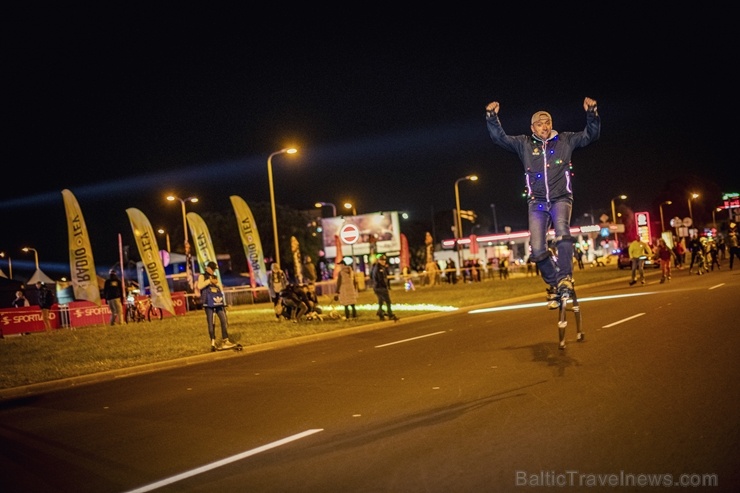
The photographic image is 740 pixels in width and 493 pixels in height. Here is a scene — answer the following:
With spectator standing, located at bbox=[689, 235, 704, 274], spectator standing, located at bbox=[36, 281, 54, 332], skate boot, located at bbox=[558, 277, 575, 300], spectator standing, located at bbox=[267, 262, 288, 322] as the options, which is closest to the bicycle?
spectator standing, located at bbox=[36, 281, 54, 332]

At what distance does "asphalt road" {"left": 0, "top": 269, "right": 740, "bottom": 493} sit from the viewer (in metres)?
4.87

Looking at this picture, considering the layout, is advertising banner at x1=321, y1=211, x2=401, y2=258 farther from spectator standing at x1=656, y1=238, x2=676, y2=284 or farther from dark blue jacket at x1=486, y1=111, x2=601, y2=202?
dark blue jacket at x1=486, y1=111, x2=601, y2=202

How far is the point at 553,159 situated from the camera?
31.7 feet

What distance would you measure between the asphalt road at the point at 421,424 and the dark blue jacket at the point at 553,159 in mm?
2209

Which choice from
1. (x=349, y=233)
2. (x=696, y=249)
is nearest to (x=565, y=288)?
(x=696, y=249)

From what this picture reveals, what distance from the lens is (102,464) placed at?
6047 millimetres

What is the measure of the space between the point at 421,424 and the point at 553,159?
4.71 metres

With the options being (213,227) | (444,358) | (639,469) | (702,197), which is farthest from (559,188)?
(702,197)

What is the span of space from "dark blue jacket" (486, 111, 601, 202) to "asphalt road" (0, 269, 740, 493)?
7.25 ft

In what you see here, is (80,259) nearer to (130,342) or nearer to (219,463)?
(130,342)

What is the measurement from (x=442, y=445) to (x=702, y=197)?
439 feet

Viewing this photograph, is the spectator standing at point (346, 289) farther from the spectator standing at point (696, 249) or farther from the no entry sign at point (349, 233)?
the no entry sign at point (349, 233)

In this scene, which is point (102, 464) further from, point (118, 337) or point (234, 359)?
point (118, 337)

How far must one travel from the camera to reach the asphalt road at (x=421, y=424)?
16.0 ft
